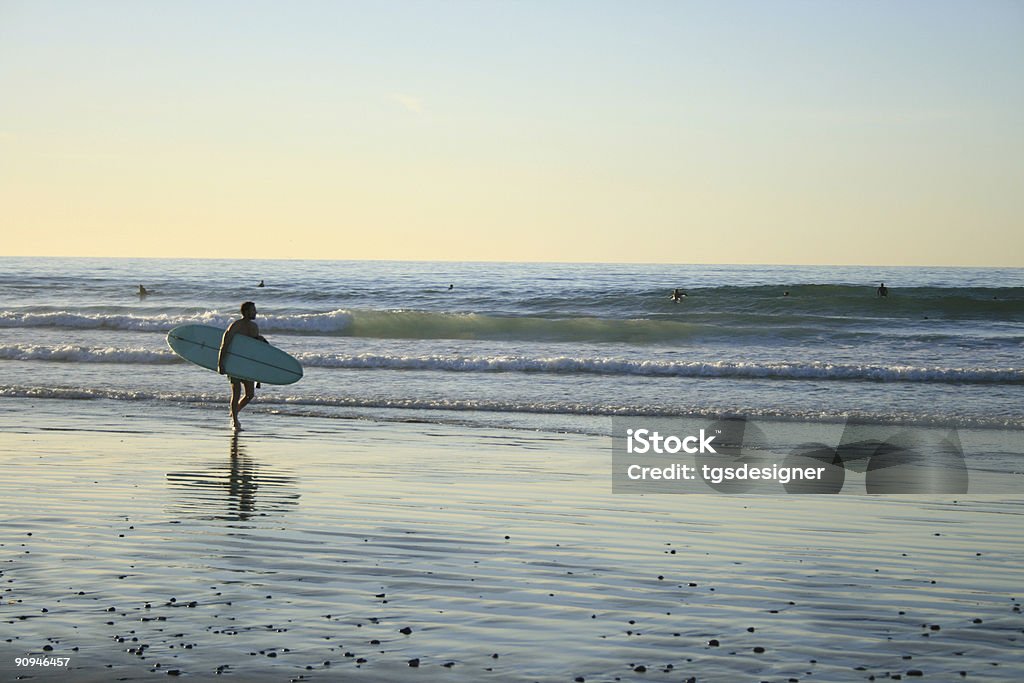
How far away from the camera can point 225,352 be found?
16.6 m

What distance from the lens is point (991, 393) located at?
20.2 m

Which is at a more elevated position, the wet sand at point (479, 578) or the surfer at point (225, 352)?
the surfer at point (225, 352)

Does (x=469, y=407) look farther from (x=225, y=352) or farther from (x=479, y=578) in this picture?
(x=479, y=578)

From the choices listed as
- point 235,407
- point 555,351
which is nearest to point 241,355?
point 235,407

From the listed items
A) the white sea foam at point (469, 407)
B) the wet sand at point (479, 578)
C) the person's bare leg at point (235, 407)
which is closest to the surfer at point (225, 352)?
the person's bare leg at point (235, 407)

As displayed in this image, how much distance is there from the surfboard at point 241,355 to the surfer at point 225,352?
0.09 metres

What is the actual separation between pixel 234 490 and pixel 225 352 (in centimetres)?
675

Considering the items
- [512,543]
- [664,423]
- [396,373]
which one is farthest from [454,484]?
[396,373]

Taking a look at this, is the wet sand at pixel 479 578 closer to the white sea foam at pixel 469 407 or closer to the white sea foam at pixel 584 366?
the white sea foam at pixel 469 407

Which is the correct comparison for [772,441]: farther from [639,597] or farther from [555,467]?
[639,597]

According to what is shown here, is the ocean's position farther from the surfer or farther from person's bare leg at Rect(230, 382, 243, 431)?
person's bare leg at Rect(230, 382, 243, 431)

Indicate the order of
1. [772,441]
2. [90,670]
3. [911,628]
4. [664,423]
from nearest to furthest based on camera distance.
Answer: [90,670] < [911,628] < [772,441] < [664,423]

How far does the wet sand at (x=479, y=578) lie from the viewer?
5492mm

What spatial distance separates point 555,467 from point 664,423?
4899 millimetres
